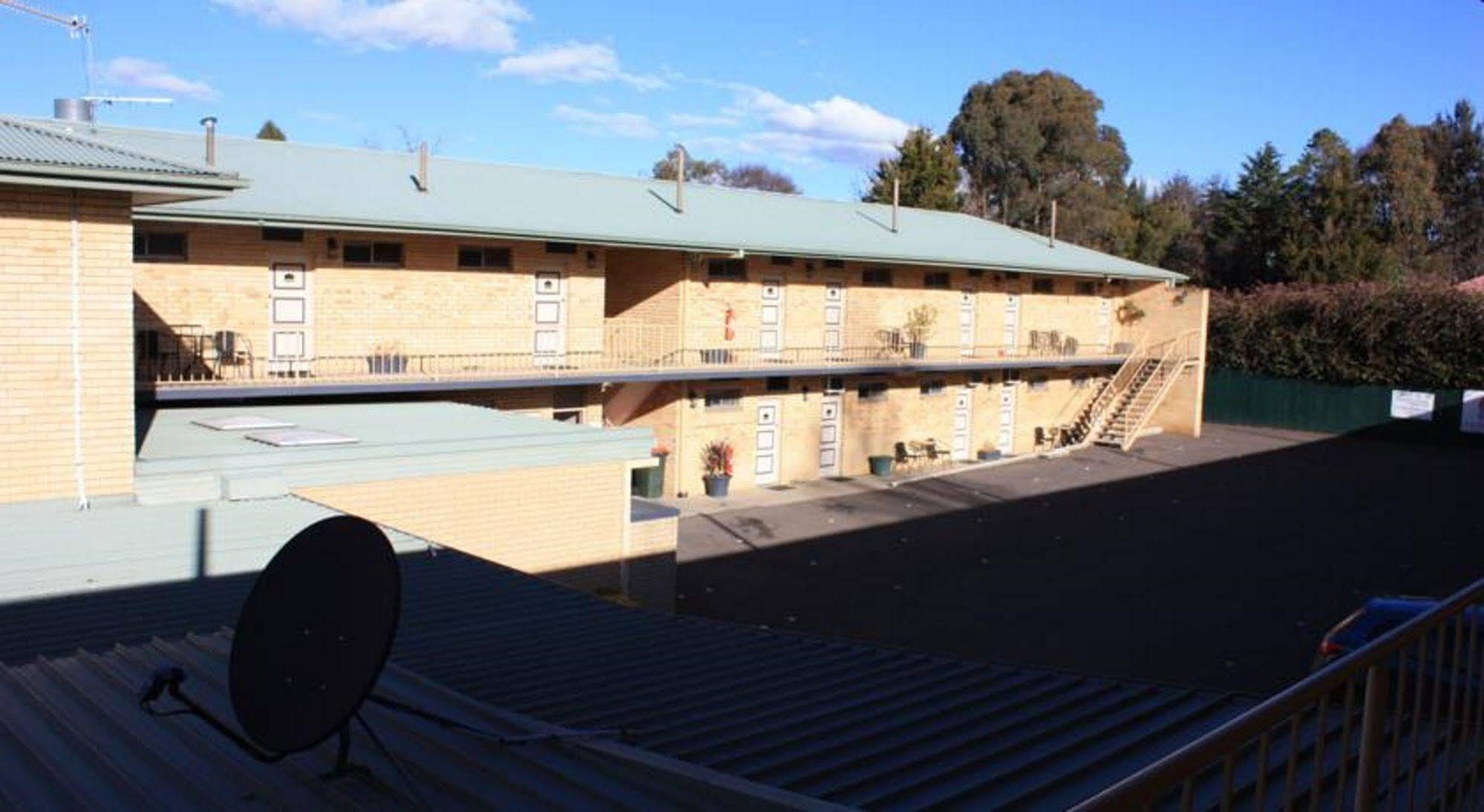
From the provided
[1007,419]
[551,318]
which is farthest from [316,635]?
[1007,419]

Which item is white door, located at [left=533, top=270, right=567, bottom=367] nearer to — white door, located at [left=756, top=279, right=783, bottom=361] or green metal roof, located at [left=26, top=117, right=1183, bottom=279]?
green metal roof, located at [left=26, top=117, right=1183, bottom=279]

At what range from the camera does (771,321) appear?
3089cm

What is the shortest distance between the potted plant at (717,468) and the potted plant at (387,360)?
26.1 feet

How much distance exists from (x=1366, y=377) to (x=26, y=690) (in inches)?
1603

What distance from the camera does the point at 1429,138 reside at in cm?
6525

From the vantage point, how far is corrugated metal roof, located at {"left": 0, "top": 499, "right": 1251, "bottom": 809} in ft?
20.7

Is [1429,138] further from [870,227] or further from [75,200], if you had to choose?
[75,200]

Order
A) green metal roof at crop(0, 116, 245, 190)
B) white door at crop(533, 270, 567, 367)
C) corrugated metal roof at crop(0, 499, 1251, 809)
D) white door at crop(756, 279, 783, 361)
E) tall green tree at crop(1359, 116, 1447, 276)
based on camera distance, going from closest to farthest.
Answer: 1. corrugated metal roof at crop(0, 499, 1251, 809)
2. green metal roof at crop(0, 116, 245, 190)
3. white door at crop(533, 270, 567, 367)
4. white door at crop(756, 279, 783, 361)
5. tall green tree at crop(1359, 116, 1447, 276)

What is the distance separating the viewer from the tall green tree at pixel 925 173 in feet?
186

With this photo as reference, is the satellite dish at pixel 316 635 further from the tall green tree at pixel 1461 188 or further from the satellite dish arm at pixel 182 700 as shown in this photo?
the tall green tree at pixel 1461 188

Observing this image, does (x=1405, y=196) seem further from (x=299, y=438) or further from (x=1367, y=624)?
(x=299, y=438)

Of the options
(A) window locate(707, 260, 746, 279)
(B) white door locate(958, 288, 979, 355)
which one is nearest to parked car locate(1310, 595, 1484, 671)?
(A) window locate(707, 260, 746, 279)

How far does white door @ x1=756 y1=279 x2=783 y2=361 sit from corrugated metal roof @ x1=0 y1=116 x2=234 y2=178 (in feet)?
61.4

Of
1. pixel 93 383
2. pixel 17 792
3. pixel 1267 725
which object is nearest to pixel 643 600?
pixel 93 383
